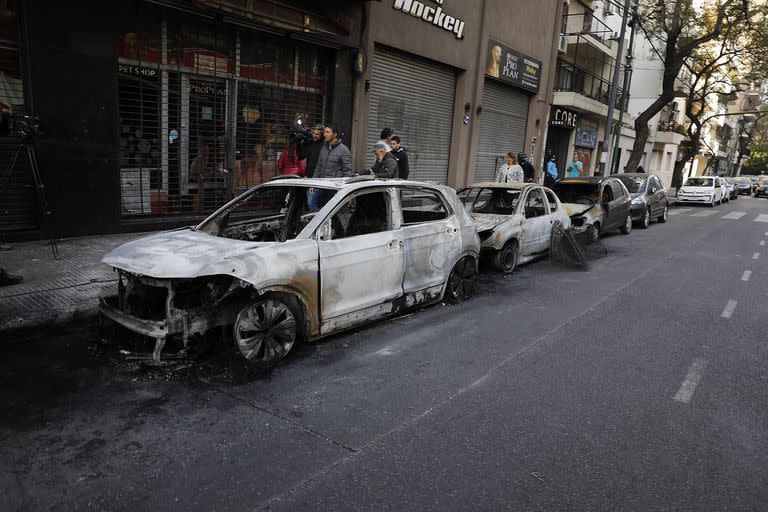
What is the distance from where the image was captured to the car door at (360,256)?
5020 mm

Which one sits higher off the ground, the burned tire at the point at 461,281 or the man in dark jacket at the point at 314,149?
the man in dark jacket at the point at 314,149

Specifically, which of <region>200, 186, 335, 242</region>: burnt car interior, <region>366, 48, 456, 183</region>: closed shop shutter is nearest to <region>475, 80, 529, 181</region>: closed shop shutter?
<region>366, 48, 456, 183</region>: closed shop shutter

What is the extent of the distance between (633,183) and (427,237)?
1274cm

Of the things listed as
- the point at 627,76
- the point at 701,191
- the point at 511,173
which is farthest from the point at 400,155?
the point at 701,191

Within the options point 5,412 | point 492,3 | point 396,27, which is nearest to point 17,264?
point 5,412

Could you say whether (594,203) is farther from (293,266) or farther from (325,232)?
(293,266)

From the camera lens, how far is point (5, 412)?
12.1 feet

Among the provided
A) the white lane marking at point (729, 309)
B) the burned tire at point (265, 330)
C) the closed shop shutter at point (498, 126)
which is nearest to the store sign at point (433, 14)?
the closed shop shutter at point (498, 126)

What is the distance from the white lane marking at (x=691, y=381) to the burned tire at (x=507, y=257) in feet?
11.7

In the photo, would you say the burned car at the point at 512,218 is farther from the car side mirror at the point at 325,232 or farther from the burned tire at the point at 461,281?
the car side mirror at the point at 325,232

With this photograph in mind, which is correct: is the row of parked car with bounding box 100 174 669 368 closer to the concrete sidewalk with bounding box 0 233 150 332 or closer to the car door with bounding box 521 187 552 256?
A: the concrete sidewalk with bounding box 0 233 150 332

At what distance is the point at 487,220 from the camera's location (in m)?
8.67

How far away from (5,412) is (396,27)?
11790 millimetres

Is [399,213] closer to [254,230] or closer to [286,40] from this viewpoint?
[254,230]
